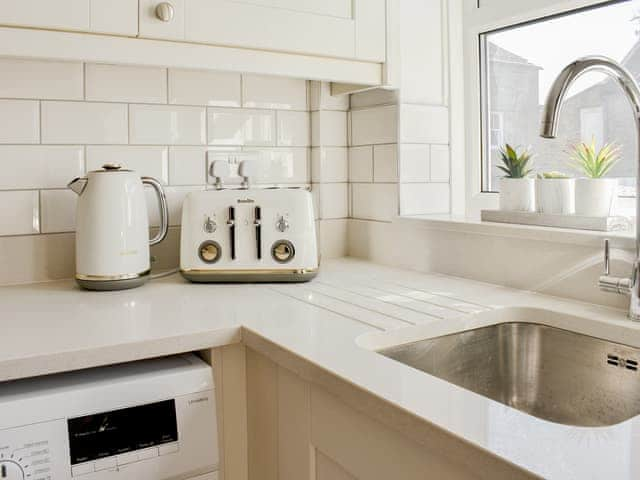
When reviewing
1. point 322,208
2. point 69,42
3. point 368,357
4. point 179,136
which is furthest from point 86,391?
point 322,208

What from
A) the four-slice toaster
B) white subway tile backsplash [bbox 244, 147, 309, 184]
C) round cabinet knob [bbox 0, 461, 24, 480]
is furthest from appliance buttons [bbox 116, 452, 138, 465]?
white subway tile backsplash [bbox 244, 147, 309, 184]

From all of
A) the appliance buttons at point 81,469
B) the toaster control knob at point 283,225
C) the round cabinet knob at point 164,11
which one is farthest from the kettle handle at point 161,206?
the appliance buttons at point 81,469

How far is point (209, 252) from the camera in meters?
1.55

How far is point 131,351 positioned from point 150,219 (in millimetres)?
733

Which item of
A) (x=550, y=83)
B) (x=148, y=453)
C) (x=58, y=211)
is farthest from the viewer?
(x=550, y=83)

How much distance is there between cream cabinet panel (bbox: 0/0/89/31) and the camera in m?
1.22

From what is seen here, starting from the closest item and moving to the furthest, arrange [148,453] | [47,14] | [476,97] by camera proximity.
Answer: [148,453], [47,14], [476,97]

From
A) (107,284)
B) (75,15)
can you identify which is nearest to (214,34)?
(75,15)

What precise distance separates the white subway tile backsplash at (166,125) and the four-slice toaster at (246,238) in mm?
253

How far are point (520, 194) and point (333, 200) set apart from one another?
624 mm

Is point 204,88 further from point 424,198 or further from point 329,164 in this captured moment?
point 424,198

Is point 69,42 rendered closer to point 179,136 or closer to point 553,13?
point 179,136

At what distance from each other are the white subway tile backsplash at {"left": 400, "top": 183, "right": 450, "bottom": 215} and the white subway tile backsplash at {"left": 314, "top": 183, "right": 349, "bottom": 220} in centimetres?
25

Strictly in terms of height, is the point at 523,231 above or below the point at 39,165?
below
